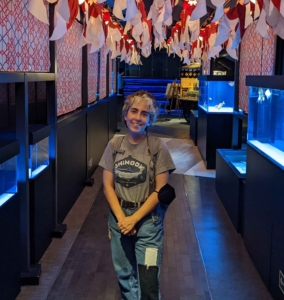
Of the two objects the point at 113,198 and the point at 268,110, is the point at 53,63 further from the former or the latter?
the point at 113,198

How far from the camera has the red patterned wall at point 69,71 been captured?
5020 mm

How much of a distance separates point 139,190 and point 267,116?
163 cm

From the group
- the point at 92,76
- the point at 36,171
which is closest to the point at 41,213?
the point at 36,171

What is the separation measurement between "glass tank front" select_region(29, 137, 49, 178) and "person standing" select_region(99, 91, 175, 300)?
1.27 m

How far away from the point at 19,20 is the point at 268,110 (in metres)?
1.90

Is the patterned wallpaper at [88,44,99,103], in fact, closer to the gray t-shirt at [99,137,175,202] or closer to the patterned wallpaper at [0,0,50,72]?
the patterned wallpaper at [0,0,50,72]

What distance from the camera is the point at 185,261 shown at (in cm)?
384

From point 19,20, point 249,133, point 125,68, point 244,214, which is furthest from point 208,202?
point 125,68

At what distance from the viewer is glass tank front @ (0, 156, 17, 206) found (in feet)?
9.74

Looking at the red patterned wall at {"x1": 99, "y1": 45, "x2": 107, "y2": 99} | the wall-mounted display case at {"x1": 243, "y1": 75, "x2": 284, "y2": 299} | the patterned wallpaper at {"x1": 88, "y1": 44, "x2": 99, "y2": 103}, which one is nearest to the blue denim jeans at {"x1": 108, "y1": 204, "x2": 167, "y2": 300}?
the wall-mounted display case at {"x1": 243, "y1": 75, "x2": 284, "y2": 299}

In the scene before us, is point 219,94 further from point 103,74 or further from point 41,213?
point 41,213

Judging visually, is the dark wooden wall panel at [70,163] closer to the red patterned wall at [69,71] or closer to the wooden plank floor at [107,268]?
the red patterned wall at [69,71]

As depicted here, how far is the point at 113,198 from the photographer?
94.5 inches

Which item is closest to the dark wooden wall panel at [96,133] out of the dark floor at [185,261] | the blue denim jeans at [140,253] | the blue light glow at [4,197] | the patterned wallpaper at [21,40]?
the dark floor at [185,261]
